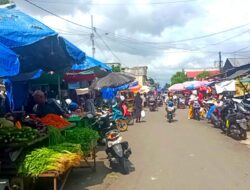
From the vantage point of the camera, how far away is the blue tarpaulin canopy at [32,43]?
6.32 m

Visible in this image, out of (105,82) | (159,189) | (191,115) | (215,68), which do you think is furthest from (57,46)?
(215,68)

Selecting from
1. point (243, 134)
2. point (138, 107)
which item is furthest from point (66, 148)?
point (138, 107)

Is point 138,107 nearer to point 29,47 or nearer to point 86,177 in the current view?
point 86,177

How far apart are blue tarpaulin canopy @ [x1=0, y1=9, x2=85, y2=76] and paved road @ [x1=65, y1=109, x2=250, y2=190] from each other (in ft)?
8.75

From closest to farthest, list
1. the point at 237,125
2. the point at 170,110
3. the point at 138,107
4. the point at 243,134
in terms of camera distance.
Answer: the point at 243,134
the point at 237,125
the point at 170,110
the point at 138,107

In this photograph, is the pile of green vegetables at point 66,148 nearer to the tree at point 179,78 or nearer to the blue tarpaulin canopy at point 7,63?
the blue tarpaulin canopy at point 7,63

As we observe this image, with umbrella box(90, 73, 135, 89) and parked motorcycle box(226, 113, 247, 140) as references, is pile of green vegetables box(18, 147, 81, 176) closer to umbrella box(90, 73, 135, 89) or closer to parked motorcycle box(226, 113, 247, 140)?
parked motorcycle box(226, 113, 247, 140)

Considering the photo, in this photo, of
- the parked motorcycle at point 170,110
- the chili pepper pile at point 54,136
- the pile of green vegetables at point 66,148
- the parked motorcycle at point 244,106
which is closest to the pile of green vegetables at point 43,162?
the pile of green vegetables at point 66,148

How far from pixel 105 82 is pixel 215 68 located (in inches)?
3074

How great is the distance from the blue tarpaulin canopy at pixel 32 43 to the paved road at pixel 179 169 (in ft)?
8.75

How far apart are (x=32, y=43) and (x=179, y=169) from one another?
4.46 metres

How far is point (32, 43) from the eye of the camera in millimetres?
6438

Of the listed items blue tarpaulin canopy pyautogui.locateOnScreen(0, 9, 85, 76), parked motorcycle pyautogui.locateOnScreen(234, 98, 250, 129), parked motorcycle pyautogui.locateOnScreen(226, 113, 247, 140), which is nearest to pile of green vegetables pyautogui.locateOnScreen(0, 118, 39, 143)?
blue tarpaulin canopy pyautogui.locateOnScreen(0, 9, 85, 76)

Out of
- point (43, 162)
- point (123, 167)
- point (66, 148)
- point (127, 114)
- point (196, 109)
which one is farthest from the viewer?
point (196, 109)
